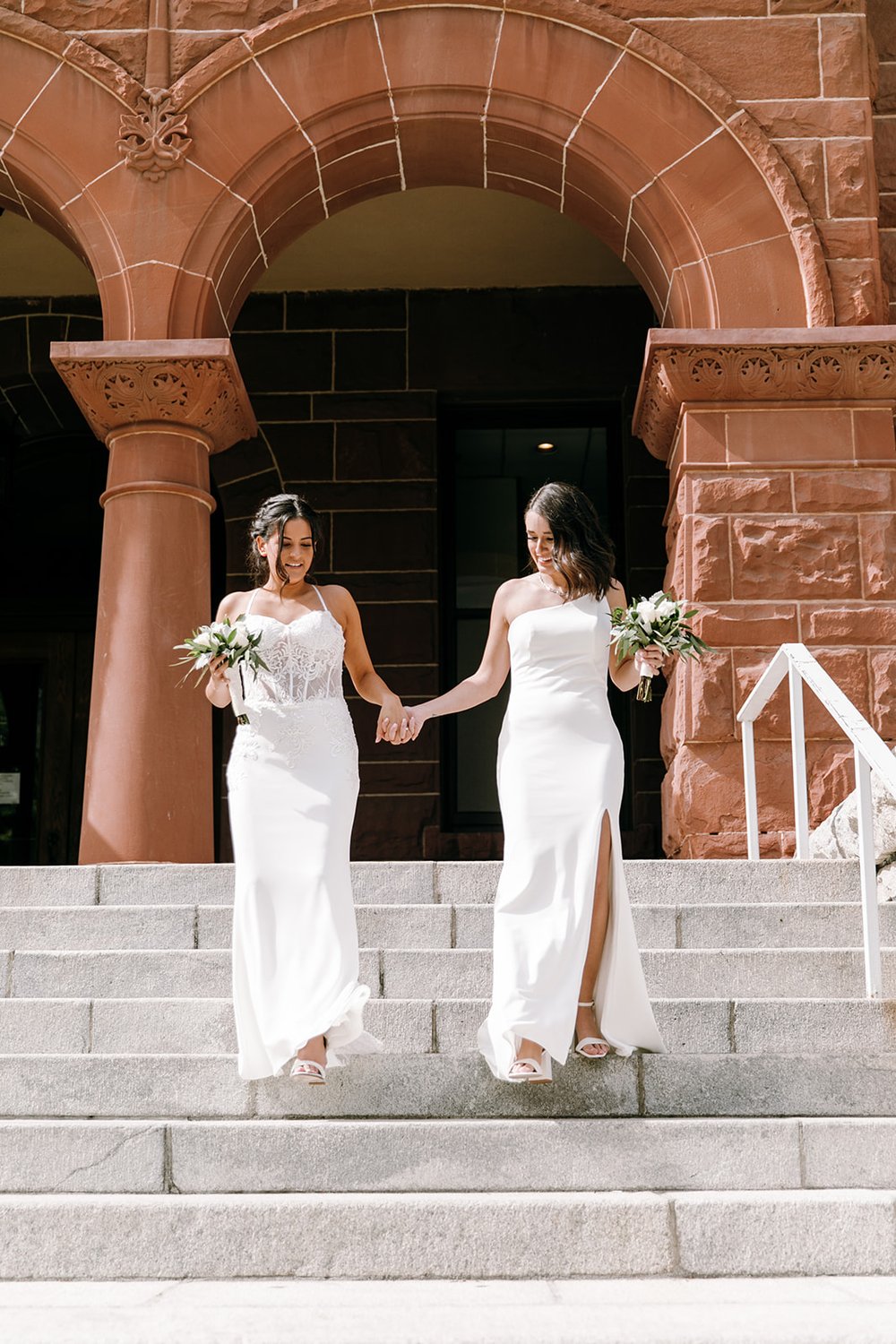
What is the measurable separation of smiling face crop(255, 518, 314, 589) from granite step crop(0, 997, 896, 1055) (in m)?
1.44

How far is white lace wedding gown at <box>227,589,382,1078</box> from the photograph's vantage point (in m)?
4.31

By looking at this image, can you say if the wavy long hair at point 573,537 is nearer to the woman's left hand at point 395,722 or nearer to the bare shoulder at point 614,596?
the bare shoulder at point 614,596

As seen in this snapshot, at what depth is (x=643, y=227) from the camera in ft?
25.7

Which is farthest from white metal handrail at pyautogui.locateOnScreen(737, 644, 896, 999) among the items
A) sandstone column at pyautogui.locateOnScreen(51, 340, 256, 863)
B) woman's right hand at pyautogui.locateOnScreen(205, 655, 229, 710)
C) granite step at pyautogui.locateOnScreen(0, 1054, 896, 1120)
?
sandstone column at pyautogui.locateOnScreen(51, 340, 256, 863)

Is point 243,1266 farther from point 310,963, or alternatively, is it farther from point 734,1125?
point 734,1125

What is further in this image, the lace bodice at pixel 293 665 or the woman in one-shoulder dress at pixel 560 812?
the lace bodice at pixel 293 665

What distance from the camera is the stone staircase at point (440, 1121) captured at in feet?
12.2

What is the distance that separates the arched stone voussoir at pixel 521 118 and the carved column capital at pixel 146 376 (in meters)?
0.32

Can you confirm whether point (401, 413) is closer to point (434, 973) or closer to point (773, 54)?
point (773, 54)

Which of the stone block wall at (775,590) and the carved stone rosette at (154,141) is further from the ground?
the carved stone rosette at (154,141)

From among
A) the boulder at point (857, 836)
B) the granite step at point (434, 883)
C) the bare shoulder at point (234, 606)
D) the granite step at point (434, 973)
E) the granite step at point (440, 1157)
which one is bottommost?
the granite step at point (440, 1157)

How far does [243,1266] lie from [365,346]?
319 inches

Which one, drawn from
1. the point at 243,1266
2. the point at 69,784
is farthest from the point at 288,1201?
the point at 69,784

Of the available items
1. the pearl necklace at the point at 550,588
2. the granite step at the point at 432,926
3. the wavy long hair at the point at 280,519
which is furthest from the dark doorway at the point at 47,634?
the pearl necklace at the point at 550,588
